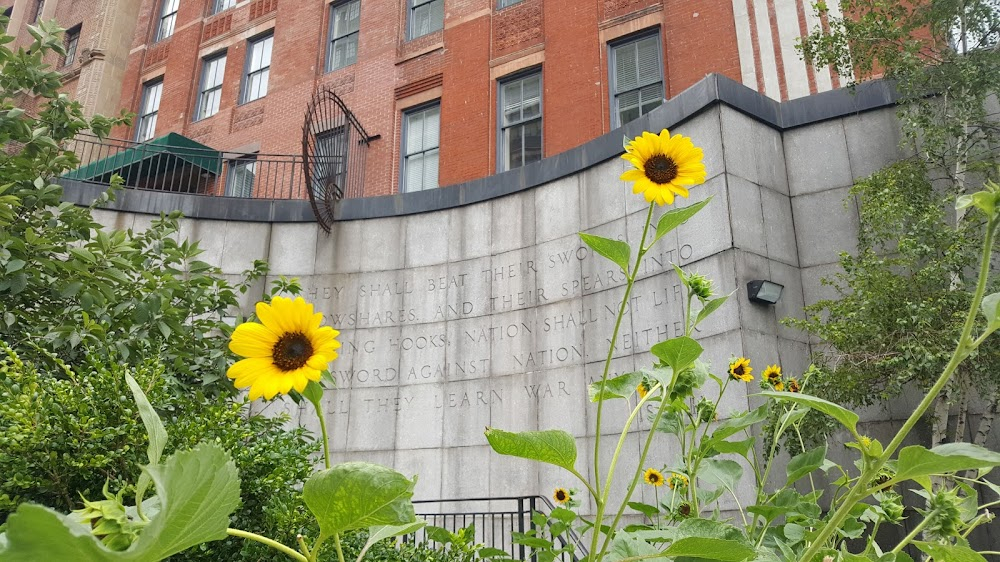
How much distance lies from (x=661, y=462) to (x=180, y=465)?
876cm

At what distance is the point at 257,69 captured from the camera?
2288 centimetres

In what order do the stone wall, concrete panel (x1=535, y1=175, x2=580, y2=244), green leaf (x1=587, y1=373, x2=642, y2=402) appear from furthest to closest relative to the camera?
concrete panel (x1=535, y1=175, x2=580, y2=244) < the stone wall < green leaf (x1=587, y1=373, x2=642, y2=402)

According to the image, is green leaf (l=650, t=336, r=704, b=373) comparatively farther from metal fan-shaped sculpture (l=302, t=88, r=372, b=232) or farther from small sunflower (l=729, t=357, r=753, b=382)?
metal fan-shaped sculpture (l=302, t=88, r=372, b=232)

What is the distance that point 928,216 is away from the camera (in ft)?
25.5

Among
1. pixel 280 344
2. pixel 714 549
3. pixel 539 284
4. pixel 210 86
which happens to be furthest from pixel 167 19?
pixel 714 549

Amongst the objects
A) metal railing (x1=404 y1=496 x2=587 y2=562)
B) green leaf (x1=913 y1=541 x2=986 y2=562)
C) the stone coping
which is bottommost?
metal railing (x1=404 y1=496 x2=587 y2=562)

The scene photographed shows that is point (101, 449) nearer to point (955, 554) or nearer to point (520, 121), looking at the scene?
point (955, 554)

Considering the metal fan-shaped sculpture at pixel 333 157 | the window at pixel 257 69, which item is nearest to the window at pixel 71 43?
the window at pixel 257 69

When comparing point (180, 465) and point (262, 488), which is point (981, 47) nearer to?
point (262, 488)

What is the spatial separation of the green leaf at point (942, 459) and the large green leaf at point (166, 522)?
1051 millimetres

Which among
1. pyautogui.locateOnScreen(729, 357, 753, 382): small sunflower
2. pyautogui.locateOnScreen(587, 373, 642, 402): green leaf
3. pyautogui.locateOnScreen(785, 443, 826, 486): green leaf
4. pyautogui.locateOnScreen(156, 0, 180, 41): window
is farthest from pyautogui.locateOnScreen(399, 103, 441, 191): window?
pyautogui.locateOnScreen(587, 373, 642, 402): green leaf

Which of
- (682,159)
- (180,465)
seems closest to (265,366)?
(180,465)

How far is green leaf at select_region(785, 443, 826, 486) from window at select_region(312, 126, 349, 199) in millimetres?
12900

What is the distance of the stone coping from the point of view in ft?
33.9
